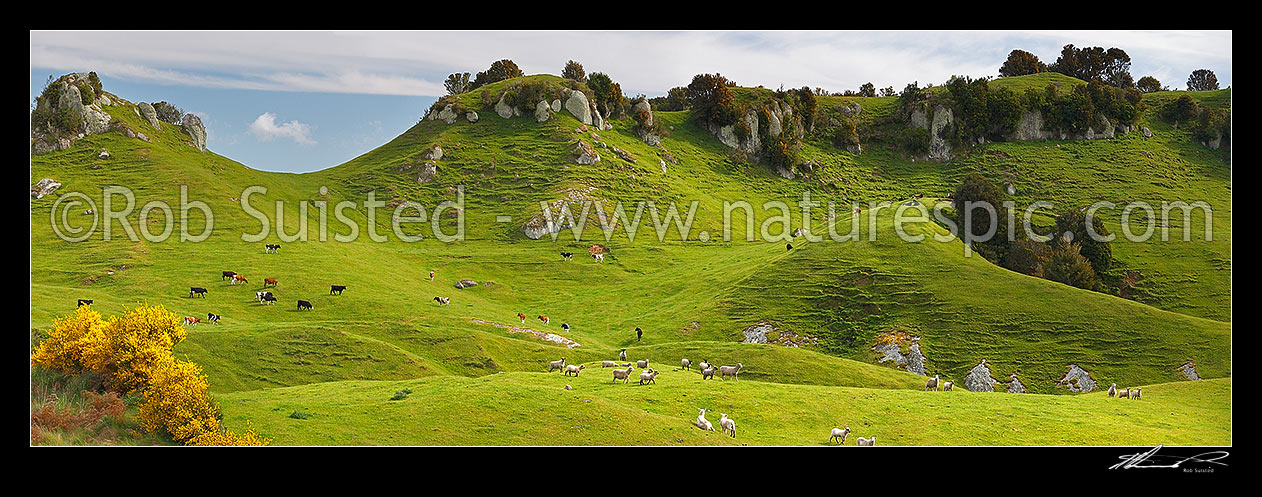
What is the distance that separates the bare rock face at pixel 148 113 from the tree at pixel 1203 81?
21934 cm

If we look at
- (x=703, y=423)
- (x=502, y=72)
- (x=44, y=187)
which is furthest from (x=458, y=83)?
(x=703, y=423)

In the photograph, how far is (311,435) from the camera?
1059 inches

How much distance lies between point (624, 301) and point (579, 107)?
6049cm

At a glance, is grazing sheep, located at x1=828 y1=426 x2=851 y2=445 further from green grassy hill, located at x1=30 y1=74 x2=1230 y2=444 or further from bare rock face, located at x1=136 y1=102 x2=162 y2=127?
bare rock face, located at x1=136 y1=102 x2=162 y2=127

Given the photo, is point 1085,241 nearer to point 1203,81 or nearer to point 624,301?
point 624,301

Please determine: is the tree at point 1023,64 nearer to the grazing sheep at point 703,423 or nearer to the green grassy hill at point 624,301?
the green grassy hill at point 624,301

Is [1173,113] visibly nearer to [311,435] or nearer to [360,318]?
[360,318]

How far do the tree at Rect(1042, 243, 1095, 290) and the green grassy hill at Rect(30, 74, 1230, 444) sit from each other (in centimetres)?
1101

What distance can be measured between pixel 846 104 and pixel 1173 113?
196 feet

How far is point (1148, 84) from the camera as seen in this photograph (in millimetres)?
176375

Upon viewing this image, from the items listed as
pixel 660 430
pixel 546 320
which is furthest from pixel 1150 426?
pixel 546 320

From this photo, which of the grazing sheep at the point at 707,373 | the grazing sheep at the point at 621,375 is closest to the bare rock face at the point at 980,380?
the grazing sheep at the point at 707,373

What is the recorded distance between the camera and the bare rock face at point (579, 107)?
127m
